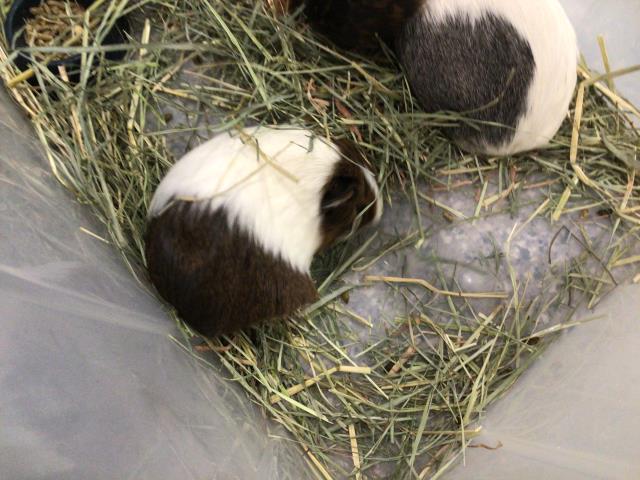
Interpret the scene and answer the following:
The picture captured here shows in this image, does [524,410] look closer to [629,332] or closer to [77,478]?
[629,332]

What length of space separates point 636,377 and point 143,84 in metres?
1.25

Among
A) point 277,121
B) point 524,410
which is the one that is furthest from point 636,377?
point 277,121

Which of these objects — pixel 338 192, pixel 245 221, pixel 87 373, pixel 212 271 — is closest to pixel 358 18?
pixel 338 192

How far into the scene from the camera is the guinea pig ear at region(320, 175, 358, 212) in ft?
3.86

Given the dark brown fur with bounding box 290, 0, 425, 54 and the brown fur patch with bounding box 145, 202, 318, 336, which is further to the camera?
the dark brown fur with bounding box 290, 0, 425, 54

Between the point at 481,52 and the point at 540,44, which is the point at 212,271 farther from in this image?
the point at 540,44

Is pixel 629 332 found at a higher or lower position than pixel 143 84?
lower

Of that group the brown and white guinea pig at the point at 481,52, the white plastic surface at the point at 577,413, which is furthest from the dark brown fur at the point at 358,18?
the white plastic surface at the point at 577,413

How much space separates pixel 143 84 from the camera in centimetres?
132

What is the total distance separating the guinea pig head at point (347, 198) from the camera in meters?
1.18

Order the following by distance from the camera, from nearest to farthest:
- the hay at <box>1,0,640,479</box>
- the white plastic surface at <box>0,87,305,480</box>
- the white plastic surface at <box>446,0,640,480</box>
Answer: the white plastic surface at <box>0,87,305,480</box>, the white plastic surface at <box>446,0,640,480</box>, the hay at <box>1,0,640,479</box>

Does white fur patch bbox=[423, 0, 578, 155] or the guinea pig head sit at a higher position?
white fur patch bbox=[423, 0, 578, 155]

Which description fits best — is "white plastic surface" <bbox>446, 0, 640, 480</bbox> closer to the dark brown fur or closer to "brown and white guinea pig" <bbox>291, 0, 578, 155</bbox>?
"brown and white guinea pig" <bbox>291, 0, 578, 155</bbox>

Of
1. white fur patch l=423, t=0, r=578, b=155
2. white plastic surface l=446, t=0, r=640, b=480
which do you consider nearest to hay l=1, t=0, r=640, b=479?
white plastic surface l=446, t=0, r=640, b=480
